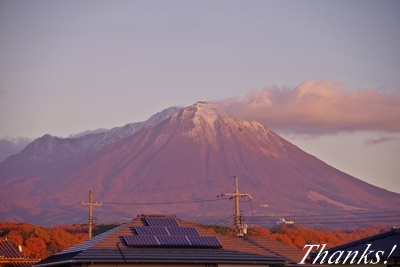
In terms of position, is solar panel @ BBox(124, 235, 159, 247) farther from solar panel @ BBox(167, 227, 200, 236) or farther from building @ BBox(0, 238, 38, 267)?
building @ BBox(0, 238, 38, 267)

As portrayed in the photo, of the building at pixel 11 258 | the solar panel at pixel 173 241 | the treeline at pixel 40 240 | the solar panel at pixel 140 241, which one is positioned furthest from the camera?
the treeline at pixel 40 240

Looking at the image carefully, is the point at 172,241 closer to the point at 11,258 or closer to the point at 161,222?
the point at 161,222

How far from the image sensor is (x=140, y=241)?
51.0 meters

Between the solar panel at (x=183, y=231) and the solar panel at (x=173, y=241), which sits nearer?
the solar panel at (x=173, y=241)

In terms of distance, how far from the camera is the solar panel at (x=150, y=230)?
172ft

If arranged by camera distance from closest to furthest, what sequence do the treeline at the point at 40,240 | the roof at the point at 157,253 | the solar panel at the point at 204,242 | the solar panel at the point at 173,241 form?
the roof at the point at 157,253 → the solar panel at the point at 173,241 → the solar panel at the point at 204,242 → the treeline at the point at 40,240

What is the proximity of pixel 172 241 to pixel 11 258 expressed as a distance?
18895 mm

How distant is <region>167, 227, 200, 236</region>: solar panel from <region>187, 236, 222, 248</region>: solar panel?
2.23 ft

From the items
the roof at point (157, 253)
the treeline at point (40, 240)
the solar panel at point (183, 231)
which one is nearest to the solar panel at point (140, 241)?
the roof at point (157, 253)

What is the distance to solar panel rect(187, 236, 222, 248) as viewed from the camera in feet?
171

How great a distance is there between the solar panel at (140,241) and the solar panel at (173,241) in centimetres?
39

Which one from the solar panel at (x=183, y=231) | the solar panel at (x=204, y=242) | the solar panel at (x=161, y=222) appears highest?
the solar panel at (x=161, y=222)

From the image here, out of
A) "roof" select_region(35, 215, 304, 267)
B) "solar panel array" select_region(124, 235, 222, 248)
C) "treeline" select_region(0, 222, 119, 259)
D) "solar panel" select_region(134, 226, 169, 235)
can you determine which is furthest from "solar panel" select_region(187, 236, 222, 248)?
"treeline" select_region(0, 222, 119, 259)

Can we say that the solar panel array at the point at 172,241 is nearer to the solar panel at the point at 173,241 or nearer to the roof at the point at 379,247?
the solar panel at the point at 173,241
